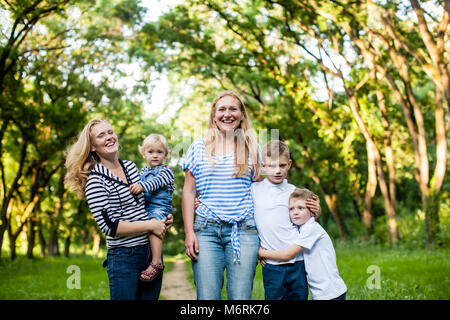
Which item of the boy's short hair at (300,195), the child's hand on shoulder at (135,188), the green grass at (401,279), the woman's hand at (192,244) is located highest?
the child's hand on shoulder at (135,188)

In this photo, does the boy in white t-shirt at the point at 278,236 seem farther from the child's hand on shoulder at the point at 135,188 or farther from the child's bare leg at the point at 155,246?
the child's hand on shoulder at the point at 135,188

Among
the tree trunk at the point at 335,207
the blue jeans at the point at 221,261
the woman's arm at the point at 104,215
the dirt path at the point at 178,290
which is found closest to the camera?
the woman's arm at the point at 104,215

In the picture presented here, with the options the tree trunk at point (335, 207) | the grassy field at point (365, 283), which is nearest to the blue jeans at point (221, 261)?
the grassy field at point (365, 283)

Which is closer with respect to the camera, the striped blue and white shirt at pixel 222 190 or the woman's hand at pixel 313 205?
the striped blue and white shirt at pixel 222 190

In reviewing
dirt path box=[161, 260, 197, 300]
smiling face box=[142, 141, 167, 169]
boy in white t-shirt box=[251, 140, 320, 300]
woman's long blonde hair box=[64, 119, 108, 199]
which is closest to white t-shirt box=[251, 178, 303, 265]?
boy in white t-shirt box=[251, 140, 320, 300]

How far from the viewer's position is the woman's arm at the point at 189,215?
3412 mm

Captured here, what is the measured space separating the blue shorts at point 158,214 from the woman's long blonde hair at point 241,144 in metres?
0.64

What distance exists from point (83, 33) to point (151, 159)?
14.5 meters

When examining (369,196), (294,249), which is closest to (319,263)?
(294,249)

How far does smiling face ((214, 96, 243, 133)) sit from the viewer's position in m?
3.69

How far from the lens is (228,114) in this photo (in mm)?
3684

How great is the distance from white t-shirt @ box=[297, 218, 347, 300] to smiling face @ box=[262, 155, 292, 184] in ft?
1.38

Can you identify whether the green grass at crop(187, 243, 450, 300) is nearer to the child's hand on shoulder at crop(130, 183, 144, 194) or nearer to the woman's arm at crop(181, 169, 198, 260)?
the woman's arm at crop(181, 169, 198, 260)
